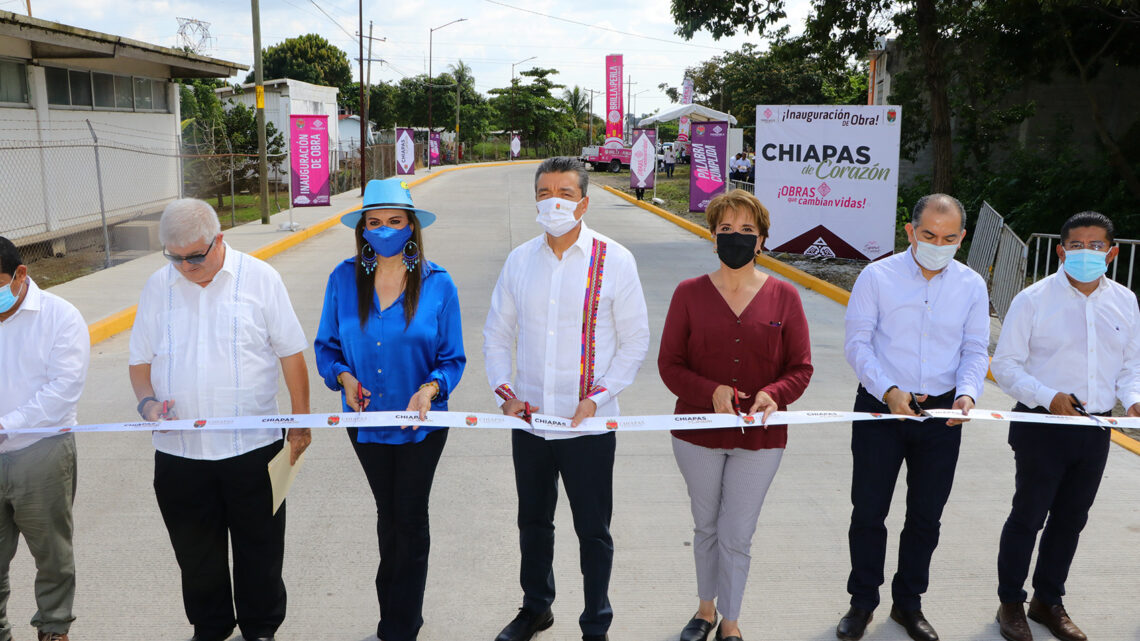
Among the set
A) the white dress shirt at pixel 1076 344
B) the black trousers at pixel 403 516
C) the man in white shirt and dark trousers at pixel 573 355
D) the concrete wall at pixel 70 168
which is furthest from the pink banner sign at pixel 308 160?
the white dress shirt at pixel 1076 344

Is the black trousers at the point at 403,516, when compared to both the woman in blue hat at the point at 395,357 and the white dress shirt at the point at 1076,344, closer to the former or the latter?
the woman in blue hat at the point at 395,357

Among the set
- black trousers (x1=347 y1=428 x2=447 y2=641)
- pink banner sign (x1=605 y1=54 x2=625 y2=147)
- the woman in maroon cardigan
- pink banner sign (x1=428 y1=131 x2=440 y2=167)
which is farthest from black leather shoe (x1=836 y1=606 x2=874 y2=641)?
pink banner sign (x1=428 y1=131 x2=440 y2=167)

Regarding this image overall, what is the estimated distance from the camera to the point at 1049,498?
3.73 metres

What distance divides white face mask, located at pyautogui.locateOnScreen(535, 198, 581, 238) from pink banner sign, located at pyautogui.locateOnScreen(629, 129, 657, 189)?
23931mm

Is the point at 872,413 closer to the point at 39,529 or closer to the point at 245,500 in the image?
the point at 245,500

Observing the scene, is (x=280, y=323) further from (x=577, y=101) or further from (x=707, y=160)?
(x=577, y=101)

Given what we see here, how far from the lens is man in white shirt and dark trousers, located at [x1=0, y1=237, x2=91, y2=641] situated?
334cm

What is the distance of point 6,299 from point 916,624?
150 inches

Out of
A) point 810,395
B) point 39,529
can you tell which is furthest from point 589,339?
point 810,395

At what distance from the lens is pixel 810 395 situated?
755 cm

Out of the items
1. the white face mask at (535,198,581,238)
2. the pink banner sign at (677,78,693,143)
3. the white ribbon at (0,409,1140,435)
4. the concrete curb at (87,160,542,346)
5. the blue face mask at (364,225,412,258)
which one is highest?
the pink banner sign at (677,78,693,143)

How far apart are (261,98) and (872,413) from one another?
18043 mm

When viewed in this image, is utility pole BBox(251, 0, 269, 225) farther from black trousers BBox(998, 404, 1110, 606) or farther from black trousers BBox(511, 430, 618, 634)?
black trousers BBox(998, 404, 1110, 606)

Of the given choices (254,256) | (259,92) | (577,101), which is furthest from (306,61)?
(254,256)
